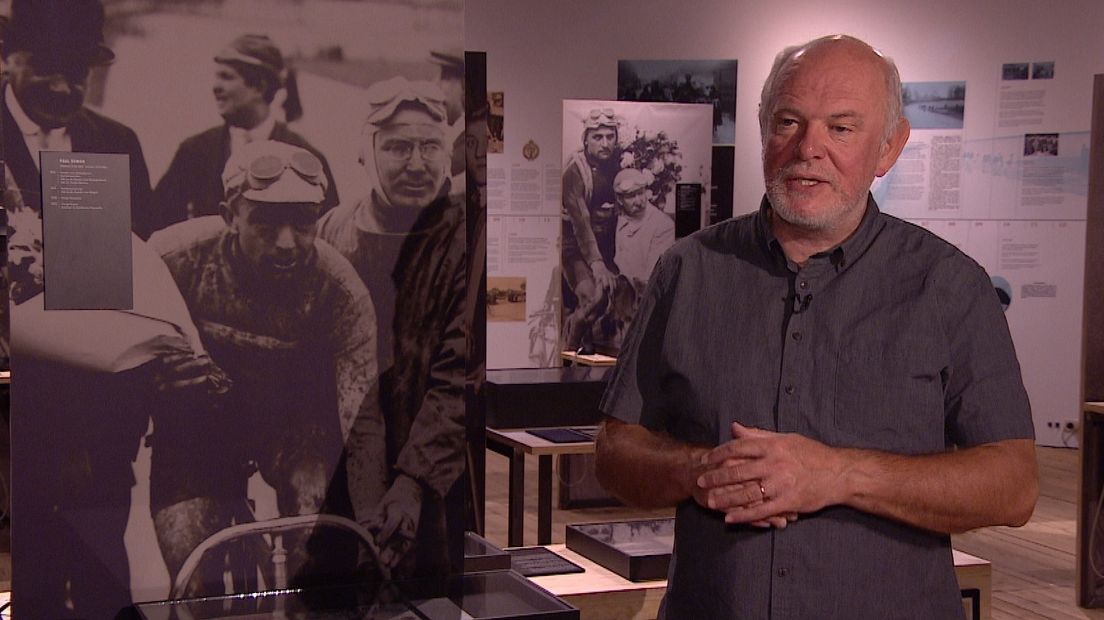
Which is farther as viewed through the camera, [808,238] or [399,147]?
[399,147]

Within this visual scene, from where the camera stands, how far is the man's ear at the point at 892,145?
2.04 meters

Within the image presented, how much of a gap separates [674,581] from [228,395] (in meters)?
0.82

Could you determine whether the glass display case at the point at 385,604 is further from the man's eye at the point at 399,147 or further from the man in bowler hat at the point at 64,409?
the man's eye at the point at 399,147

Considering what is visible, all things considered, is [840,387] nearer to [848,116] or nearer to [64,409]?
[848,116]

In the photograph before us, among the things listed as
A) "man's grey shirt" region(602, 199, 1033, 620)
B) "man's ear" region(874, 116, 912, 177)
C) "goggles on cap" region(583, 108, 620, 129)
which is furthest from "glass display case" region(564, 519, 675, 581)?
"goggles on cap" region(583, 108, 620, 129)

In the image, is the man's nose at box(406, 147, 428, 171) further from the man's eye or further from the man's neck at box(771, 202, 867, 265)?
the man's neck at box(771, 202, 867, 265)

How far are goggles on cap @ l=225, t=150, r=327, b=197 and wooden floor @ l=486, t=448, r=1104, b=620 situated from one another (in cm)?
392

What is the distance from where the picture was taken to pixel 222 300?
6.77 feet

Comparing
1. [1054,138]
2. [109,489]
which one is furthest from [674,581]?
[1054,138]

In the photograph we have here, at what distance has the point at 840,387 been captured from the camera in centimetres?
197

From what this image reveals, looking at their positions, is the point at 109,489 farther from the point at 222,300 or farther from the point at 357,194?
the point at 357,194

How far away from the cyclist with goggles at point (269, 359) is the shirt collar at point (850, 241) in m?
0.71

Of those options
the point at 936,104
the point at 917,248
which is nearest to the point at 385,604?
the point at 917,248

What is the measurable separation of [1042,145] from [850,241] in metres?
8.04
